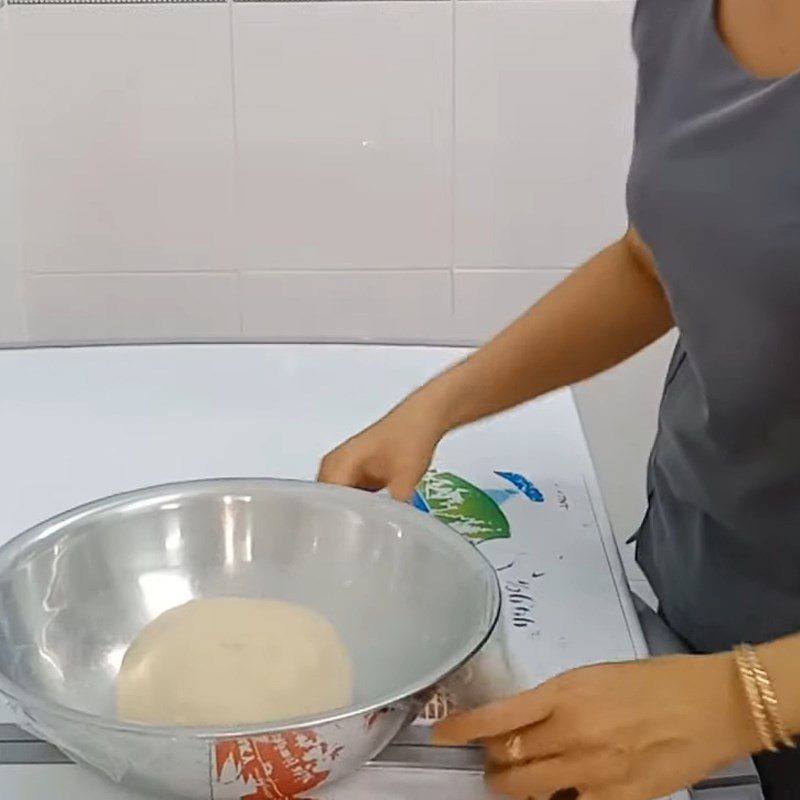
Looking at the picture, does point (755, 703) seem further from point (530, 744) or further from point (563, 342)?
point (563, 342)

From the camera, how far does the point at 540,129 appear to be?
1.08 metres

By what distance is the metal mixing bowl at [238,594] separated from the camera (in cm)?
44

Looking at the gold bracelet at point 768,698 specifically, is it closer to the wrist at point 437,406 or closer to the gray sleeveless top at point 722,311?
the gray sleeveless top at point 722,311

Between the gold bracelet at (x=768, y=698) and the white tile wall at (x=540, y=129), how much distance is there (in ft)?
2.31

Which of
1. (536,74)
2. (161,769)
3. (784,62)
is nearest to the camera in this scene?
(161,769)

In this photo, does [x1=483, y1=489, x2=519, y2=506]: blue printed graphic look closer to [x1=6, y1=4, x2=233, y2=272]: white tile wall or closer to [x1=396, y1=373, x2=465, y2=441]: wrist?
[x1=396, y1=373, x2=465, y2=441]: wrist

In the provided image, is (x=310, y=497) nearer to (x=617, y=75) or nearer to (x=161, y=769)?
(x=161, y=769)

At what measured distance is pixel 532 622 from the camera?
1.98 feet

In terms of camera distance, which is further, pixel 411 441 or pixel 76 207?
pixel 76 207

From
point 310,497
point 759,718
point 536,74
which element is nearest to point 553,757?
point 759,718

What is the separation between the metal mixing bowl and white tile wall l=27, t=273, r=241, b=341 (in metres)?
0.56

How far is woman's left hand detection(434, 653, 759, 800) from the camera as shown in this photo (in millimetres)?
440

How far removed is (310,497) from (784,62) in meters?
0.29

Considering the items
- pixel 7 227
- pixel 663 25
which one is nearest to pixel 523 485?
pixel 663 25
